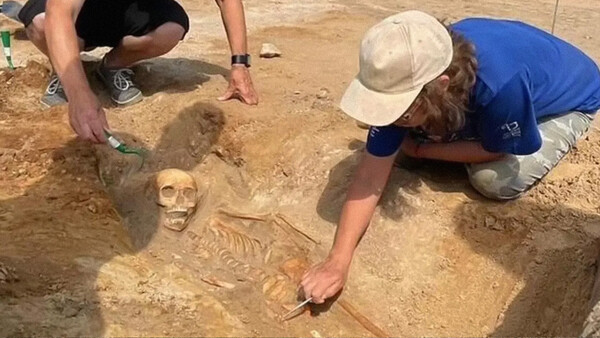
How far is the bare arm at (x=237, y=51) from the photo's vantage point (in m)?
3.94

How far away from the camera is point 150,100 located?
4117 millimetres

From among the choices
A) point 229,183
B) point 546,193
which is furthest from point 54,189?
point 546,193

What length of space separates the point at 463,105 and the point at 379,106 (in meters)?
0.35

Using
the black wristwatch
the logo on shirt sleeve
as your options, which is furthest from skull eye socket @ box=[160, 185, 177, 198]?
the logo on shirt sleeve

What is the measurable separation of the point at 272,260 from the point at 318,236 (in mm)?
189

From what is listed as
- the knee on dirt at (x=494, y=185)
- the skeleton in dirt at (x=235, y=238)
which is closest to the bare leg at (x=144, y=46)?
the skeleton in dirt at (x=235, y=238)

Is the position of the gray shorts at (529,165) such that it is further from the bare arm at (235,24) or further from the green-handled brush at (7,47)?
the green-handled brush at (7,47)

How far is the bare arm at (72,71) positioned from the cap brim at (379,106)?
0.78 m

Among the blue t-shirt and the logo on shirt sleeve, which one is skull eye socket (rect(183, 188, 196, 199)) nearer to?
the blue t-shirt

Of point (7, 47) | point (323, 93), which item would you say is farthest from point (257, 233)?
point (7, 47)

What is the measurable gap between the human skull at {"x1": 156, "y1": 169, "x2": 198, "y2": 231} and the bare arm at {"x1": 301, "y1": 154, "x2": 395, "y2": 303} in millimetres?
666

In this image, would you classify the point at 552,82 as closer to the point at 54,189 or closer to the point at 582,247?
the point at 582,247

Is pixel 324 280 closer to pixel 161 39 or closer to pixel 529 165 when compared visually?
pixel 529 165

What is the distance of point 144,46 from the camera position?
13.6 ft
